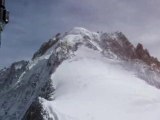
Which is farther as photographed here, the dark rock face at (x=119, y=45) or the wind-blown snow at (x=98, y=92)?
the dark rock face at (x=119, y=45)

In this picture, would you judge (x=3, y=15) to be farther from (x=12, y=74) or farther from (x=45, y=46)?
(x=12, y=74)

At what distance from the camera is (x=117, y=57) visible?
125000mm

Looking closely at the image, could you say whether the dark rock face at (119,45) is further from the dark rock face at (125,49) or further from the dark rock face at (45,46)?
the dark rock face at (45,46)

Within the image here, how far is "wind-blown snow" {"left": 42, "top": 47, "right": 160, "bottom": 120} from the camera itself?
91875 mm

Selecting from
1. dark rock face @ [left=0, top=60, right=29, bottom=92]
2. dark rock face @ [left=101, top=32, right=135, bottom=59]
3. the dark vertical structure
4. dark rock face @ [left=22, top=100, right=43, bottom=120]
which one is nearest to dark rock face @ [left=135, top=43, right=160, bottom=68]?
dark rock face @ [left=101, top=32, right=135, bottom=59]

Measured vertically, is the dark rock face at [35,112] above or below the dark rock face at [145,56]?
below

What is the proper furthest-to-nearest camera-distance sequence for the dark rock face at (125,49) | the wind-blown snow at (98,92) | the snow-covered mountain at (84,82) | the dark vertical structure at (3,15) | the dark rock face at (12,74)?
the dark rock face at (12,74) → the dark rock face at (125,49) → the snow-covered mountain at (84,82) → the wind-blown snow at (98,92) → the dark vertical structure at (3,15)

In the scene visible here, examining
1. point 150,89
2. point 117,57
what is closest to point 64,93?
point 150,89

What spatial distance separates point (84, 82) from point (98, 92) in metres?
5.67

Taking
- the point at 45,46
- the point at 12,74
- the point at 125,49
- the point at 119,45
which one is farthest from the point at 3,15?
the point at 12,74

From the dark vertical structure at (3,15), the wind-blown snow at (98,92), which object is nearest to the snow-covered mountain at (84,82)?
the wind-blown snow at (98,92)

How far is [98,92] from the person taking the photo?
101938 millimetres

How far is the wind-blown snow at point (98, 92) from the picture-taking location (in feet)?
301

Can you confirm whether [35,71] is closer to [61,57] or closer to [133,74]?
[61,57]
